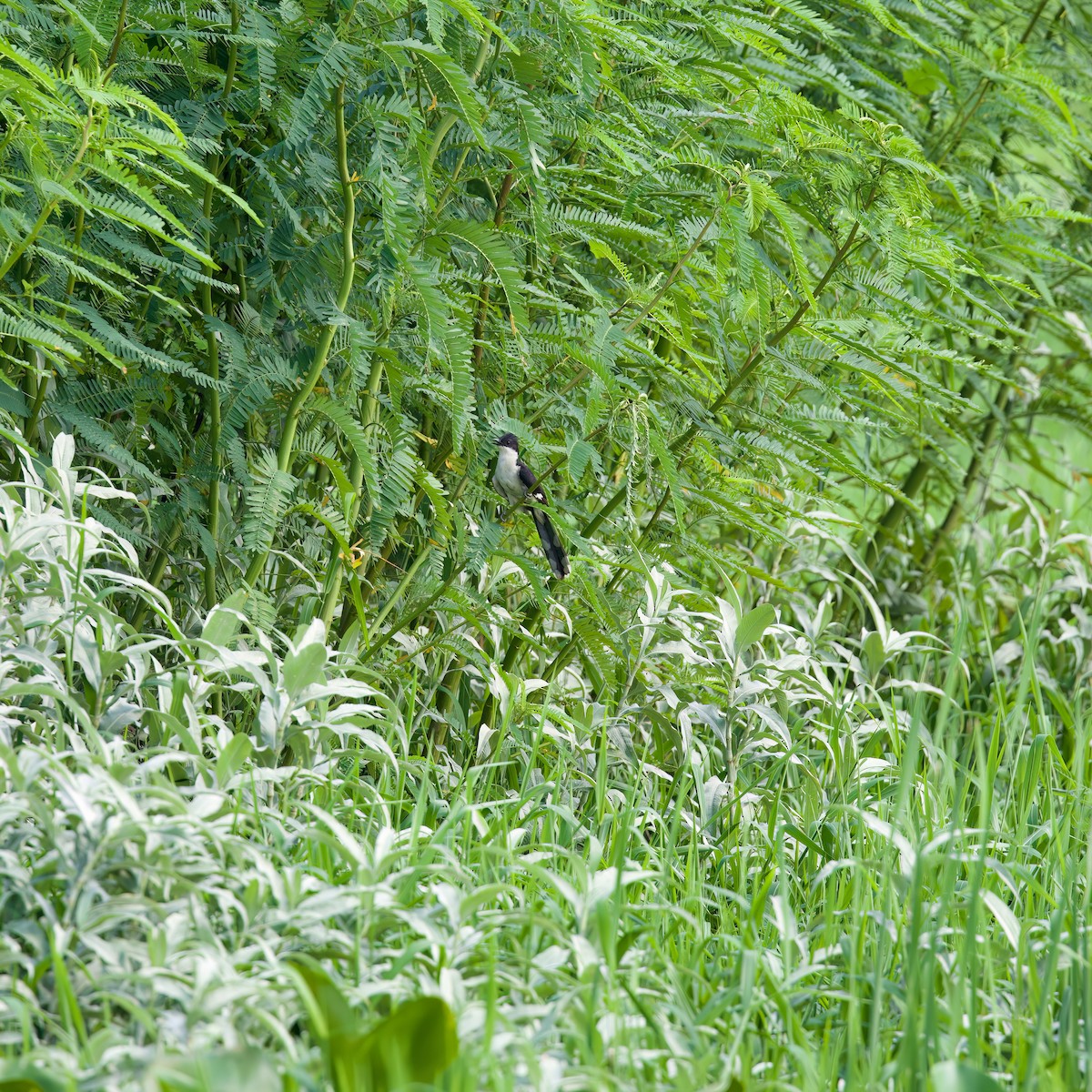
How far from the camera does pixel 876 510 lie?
4887 millimetres

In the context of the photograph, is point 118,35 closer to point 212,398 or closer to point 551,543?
point 212,398

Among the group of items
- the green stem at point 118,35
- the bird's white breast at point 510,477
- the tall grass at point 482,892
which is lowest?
the tall grass at point 482,892

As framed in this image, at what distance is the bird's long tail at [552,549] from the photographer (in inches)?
86.8

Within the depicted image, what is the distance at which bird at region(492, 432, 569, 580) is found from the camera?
86.7 inches

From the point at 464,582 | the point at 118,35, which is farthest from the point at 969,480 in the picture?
the point at 118,35

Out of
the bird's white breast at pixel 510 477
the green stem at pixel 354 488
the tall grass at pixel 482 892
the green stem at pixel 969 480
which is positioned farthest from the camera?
the green stem at pixel 969 480

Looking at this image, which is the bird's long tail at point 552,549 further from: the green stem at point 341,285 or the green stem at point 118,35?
the green stem at point 118,35

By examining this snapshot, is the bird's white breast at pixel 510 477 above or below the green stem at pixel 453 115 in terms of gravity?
below

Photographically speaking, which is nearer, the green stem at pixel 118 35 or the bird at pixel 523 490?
the green stem at pixel 118 35

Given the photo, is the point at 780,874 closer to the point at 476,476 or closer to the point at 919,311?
the point at 476,476

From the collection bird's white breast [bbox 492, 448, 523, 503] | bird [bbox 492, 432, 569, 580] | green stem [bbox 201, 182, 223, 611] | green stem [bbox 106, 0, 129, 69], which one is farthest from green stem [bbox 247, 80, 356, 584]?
bird's white breast [bbox 492, 448, 523, 503]

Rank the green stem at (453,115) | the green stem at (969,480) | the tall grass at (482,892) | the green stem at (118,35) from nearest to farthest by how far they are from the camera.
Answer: the tall grass at (482,892) → the green stem at (118,35) → the green stem at (453,115) → the green stem at (969,480)

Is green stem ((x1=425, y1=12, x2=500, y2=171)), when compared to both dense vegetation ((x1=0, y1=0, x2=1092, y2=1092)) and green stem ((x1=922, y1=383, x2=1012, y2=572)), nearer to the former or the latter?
dense vegetation ((x1=0, y1=0, x2=1092, y2=1092))

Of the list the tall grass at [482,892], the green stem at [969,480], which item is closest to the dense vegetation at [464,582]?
the tall grass at [482,892]
